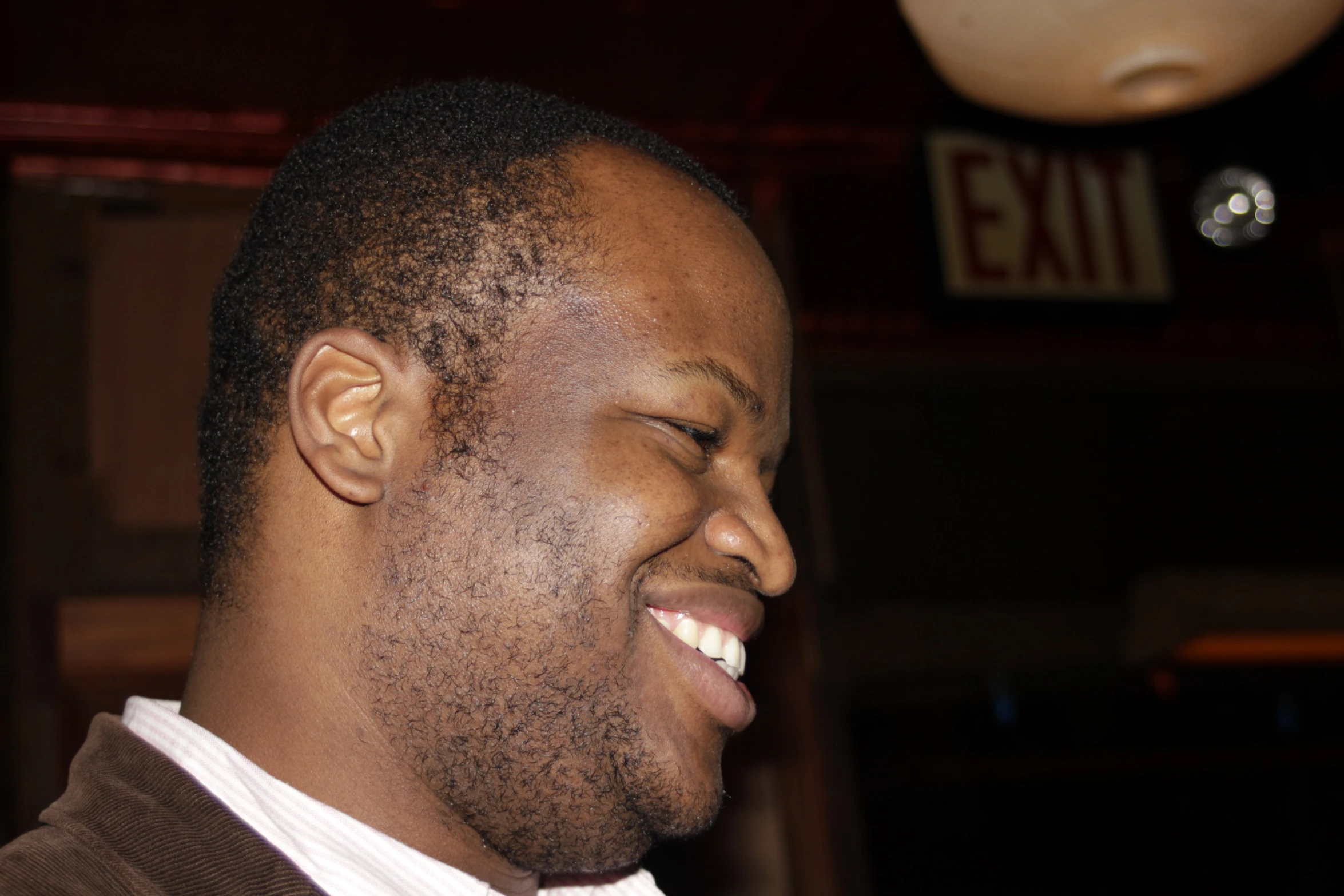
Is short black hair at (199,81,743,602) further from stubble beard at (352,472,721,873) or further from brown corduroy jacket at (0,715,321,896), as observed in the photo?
brown corduroy jacket at (0,715,321,896)

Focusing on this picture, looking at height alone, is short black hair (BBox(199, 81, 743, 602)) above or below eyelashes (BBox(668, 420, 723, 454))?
above

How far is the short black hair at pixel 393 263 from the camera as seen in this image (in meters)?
1.36

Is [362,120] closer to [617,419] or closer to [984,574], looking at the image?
[617,419]

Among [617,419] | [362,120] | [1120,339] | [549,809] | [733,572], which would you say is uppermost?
[1120,339]

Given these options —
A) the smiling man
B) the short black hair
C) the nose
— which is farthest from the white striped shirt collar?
the nose

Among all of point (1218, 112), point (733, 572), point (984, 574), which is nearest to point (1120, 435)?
point (984, 574)

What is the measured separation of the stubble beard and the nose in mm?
140

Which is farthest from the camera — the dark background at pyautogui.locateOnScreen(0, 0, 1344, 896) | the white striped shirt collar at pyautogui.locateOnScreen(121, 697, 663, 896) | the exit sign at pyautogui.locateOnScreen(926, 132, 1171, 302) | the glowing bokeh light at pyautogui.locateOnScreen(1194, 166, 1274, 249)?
the glowing bokeh light at pyautogui.locateOnScreen(1194, 166, 1274, 249)

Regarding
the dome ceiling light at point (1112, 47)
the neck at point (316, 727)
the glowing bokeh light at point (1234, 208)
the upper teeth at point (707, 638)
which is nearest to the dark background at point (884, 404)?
the glowing bokeh light at point (1234, 208)

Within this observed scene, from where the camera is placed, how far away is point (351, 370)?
4.39 feet

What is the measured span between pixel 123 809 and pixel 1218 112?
11.8ft

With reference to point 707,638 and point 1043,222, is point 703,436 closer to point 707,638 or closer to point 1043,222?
point 707,638

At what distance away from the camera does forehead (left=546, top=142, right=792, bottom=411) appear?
1.36 metres

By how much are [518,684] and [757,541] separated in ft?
0.98
